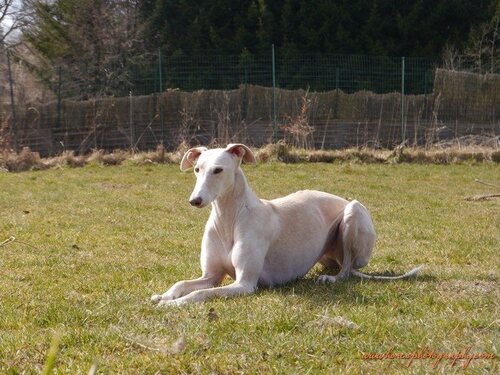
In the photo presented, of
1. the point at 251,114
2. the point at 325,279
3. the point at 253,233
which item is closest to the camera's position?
the point at 253,233

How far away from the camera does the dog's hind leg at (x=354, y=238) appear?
5488mm

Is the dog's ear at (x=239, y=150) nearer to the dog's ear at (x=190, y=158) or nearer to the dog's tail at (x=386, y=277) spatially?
the dog's ear at (x=190, y=158)

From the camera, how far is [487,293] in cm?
462

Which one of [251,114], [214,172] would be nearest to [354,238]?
[214,172]

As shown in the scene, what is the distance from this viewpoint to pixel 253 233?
4961mm

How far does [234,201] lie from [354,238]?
3.65 ft

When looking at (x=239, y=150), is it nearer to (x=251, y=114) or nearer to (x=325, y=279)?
(x=325, y=279)

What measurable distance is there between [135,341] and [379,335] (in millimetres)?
1260

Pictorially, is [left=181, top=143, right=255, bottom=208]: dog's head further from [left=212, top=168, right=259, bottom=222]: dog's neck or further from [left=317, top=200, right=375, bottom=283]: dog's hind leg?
[left=317, top=200, right=375, bottom=283]: dog's hind leg

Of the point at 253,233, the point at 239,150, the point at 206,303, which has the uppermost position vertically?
the point at 239,150

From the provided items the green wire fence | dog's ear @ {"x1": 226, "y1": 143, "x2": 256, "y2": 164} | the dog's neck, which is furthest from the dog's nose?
the green wire fence

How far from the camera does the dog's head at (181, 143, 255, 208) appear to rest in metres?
4.63

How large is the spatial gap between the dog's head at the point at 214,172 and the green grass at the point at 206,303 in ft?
2.39

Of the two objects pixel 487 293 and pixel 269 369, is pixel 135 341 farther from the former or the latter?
pixel 487 293
